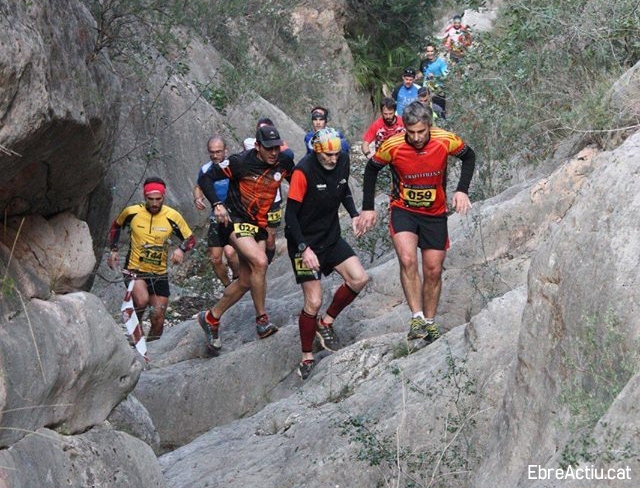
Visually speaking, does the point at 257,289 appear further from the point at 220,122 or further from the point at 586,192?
the point at 220,122

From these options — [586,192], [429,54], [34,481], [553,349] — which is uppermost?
[429,54]

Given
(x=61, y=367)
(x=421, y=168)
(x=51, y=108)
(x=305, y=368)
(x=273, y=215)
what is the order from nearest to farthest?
(x=51, y=108) → (x=61, y=367) → (x=421, y=168) → (x=305, y=368) → (x=273, y=215)

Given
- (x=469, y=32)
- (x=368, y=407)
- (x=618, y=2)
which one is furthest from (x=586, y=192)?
(x=469, y=32)

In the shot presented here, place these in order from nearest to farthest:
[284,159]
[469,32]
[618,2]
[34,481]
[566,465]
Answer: [566,465] → [34,481] → [284,159] → [618,2] → [469,32]

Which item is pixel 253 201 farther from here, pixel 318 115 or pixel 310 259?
pixel 318 115

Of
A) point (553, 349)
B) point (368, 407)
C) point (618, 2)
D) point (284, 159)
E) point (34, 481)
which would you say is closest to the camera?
point (553, 349)

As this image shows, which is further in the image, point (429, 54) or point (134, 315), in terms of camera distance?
point (429, 54)

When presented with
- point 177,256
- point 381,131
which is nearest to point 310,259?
point 177,256

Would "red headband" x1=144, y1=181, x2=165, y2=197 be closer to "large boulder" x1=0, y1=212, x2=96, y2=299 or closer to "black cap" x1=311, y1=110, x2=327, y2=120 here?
"black cap" x1=311, y1=110, x2=327, y2=120

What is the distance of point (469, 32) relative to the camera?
16.1 meters

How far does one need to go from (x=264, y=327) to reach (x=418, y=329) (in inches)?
88.1

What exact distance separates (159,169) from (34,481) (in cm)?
1130

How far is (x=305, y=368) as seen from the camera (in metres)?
10.3

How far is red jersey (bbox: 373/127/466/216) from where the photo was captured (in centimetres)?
934
